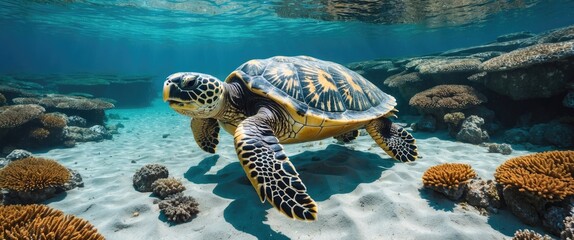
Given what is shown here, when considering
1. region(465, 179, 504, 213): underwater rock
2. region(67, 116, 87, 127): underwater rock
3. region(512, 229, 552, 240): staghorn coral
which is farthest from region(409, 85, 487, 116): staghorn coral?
region(67, 116, 87, 127): underwater rock

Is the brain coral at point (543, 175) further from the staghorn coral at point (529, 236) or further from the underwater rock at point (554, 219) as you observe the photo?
the staghorn coral at point (529, 236)

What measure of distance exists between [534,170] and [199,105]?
3999mm

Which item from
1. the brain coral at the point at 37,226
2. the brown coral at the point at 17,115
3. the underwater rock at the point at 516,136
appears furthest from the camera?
the brown coral at the point at 17,115

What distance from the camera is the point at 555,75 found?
5.68 meters

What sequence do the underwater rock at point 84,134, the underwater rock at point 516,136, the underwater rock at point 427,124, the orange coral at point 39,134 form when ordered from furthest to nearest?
1. the underwater rock at point 84,134
2. the orange coral at point 39,134
3. the underwater rock at point 427,124
4. the underwater rock at point 516,136

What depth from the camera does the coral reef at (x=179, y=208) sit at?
293 cm

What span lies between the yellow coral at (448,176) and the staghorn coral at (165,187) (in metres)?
3.31

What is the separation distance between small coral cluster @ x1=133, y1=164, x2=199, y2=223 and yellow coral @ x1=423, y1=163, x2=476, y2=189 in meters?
2.87

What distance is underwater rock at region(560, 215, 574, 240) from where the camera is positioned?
7.33 ft

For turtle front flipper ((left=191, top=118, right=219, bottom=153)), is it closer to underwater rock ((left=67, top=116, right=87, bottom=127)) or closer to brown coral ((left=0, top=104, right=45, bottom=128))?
brown coral ((left=0, top=104, right=45, bottom=128))

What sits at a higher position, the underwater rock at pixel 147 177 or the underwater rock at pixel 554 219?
the underwater rock at pixel 554 219

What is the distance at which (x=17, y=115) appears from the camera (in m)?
7.50

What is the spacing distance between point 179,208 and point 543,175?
12.9 feet

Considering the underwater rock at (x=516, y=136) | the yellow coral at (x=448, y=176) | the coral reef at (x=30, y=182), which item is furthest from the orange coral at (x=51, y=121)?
the underwater rock at (x=516, y=136)
